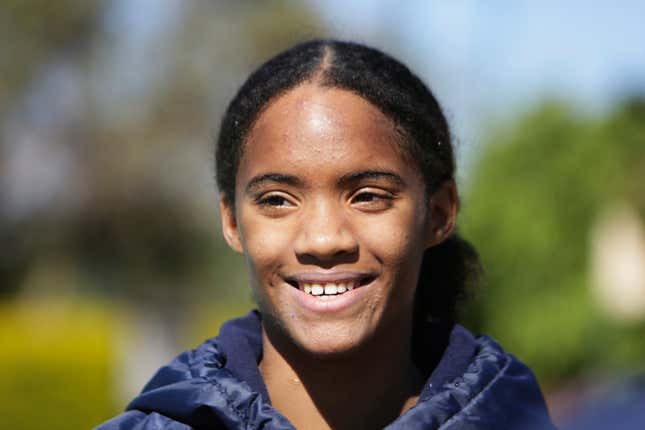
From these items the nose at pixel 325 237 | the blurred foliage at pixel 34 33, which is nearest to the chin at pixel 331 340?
the nose at pixel 325 237

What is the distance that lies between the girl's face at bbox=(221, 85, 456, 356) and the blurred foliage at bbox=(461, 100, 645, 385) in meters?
7.89

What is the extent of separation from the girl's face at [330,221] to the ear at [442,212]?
0.34 feet

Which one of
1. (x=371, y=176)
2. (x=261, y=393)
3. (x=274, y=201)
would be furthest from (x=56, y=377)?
(x=371, y=176)

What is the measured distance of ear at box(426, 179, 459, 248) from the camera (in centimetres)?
269

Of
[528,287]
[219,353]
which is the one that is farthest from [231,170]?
[528,287]

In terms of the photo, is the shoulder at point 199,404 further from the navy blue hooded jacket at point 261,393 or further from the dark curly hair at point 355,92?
the dark curly hair at point 355,92

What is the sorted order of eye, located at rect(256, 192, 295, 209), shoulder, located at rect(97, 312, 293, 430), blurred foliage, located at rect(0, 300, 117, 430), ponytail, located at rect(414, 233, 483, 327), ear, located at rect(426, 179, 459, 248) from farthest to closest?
blurred foliage, located at rect(0, 300, 117, 430)
ponytail, located at rect(414, 233, 483, 327)
ear, located at rect(426, 179, 459, 248)
eye, located at rect(256, 192, 295, 209)
shoulder, located at rect(97, 312, 293, 430)

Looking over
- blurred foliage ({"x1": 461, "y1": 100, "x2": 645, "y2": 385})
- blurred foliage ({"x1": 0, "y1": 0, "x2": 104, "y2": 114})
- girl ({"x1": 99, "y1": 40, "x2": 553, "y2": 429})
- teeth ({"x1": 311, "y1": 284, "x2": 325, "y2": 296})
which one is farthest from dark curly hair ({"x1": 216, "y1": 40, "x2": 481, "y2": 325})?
blurred foliage ({"x1": 0, "y1": 0, "x2": 104, "y2": 114})

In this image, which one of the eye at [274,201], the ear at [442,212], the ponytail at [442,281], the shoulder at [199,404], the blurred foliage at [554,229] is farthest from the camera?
the blurred foliage at [554,229]

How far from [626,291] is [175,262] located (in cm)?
1178

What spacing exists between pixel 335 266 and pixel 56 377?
10.2m

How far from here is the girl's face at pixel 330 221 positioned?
96.3 inches

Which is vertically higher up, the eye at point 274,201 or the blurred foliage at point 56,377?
the blurred foliage at point 56,377

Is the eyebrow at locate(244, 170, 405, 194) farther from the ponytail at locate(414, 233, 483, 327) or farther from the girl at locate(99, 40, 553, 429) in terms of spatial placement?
the ponytail at locate(414, 233, 483, 327)
